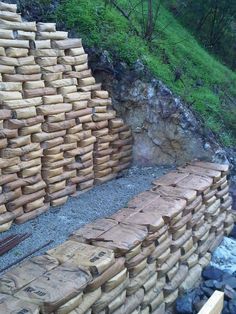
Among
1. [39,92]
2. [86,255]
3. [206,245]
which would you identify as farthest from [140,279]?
[39,92]

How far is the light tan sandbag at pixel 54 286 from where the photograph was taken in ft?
11.3

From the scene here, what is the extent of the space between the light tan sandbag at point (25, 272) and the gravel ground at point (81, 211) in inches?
14.7

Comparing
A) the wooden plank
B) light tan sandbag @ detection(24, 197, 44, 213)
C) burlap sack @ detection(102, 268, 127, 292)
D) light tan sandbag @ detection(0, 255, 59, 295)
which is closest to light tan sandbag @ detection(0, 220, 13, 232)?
light tan sandbag @ detection(24, 197, 44, 213)

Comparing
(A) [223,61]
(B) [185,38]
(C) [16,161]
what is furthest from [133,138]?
(A) [223,61]

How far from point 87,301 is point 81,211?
5.38 feet

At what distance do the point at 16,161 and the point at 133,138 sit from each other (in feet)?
7.35

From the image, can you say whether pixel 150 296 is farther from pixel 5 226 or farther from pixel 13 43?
pixel 13 43

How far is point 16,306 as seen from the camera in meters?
3.36

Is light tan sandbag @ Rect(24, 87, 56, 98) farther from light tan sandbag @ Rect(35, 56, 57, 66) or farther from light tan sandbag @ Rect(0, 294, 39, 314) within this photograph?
light tan sandbag @ Rect(0, 294, 39, 314)

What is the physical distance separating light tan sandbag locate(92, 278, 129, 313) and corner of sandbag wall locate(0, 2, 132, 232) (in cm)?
134

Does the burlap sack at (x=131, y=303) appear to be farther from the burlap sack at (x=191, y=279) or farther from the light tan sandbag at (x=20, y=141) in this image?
the light tan sandbag at (x=20, y=141)

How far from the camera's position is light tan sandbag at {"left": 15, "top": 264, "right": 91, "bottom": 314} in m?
3.45

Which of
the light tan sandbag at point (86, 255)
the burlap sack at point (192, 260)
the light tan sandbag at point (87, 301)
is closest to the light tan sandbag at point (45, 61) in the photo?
the light tan sandbag at point (86, 255)

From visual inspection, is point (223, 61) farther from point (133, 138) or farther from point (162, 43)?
point (133, 138)
